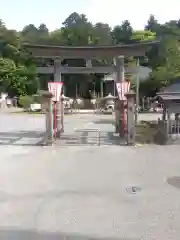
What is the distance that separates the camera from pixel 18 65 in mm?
58750

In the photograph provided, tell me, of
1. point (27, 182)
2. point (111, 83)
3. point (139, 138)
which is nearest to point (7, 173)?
point (27, 182)

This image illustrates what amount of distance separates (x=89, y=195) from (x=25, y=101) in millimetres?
43965

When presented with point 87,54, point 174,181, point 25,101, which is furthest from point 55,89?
point 25,101

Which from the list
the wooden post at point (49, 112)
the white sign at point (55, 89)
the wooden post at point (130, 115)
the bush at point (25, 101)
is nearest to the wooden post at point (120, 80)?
the wooden post at point (130, 115)

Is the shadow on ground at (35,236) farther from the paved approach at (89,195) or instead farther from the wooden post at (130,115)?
the wooden post at (130,115)

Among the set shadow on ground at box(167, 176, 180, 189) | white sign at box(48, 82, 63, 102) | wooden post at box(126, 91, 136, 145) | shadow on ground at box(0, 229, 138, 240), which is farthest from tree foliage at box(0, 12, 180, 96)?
shadow on ground at box(0, 229, 138, 240)

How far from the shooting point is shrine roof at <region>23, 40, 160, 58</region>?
67.5 ft

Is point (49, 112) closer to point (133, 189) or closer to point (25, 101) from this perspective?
point (133, 189)

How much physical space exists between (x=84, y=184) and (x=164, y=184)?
6.27ft

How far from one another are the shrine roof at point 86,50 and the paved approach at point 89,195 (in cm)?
790

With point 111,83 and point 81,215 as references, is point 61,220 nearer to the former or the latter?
point 81,215

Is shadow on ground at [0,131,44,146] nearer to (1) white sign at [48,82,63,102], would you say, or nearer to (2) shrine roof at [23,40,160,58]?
(1) white sign at [48,82,63,102]

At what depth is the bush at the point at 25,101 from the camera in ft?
162

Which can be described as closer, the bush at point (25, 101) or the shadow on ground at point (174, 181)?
the shadow on ground at point (174, 181)
